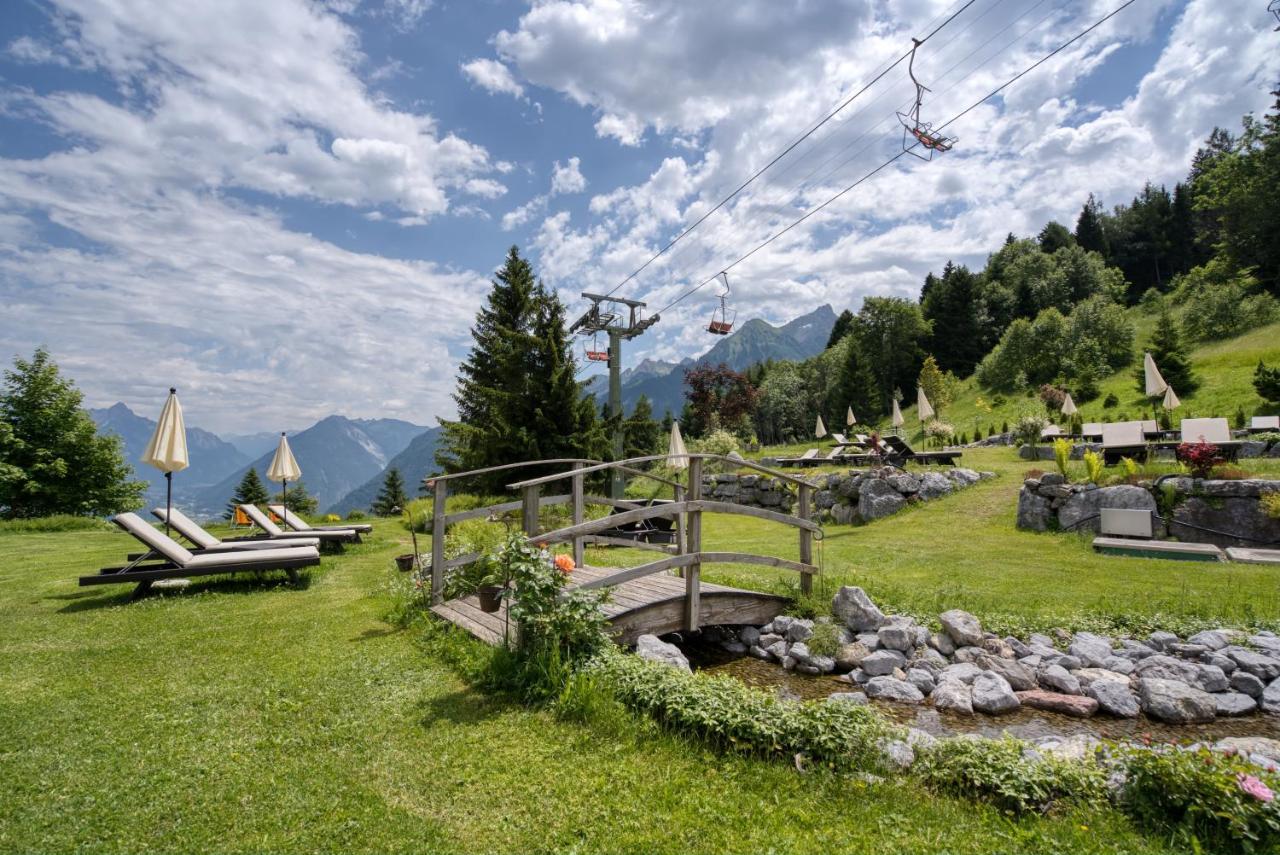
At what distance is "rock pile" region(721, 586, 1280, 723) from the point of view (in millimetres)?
5316

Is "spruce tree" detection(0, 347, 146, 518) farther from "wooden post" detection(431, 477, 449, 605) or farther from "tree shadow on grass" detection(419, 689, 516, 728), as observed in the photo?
"tree shadow on grass" detection(419, 689, 516, 728)

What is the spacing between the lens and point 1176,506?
10.4m

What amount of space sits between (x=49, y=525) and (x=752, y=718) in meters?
Result: 20.6

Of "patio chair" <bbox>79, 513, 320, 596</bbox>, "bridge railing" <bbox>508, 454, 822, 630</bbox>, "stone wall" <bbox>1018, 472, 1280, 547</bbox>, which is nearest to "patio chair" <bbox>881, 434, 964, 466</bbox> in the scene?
"stone wall" <bbox>1018, 472, 1280, 547</bbox>

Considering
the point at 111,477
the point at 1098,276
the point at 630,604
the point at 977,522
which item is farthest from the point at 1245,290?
the point at 111,477

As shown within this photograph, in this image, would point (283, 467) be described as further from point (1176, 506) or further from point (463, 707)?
point (1176, 506)

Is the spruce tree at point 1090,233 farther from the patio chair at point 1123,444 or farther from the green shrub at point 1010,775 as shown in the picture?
the green shrub at point 1010,775

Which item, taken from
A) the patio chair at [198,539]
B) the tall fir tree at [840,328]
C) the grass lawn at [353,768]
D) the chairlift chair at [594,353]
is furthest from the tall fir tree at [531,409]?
the tall fir tree at [840,328]

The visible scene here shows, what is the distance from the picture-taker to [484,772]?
3.44m

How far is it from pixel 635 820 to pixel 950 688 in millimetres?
4030

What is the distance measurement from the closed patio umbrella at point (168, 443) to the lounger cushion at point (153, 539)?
7.25 feet

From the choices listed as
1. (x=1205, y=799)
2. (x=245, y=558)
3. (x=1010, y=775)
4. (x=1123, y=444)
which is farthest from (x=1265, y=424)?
(x=245, y=558)

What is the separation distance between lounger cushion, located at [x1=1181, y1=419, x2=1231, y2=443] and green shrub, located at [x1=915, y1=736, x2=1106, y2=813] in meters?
14.3

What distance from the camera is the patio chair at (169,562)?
7.69m
